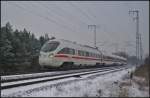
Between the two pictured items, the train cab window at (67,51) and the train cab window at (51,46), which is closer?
the train cab window at (51,46)

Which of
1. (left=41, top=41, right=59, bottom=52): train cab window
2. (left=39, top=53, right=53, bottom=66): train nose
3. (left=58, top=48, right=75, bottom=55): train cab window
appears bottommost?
(left=39, top=53, right=53, bottom=66): train nose

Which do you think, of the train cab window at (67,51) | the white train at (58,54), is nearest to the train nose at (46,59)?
the white train at (58,54)

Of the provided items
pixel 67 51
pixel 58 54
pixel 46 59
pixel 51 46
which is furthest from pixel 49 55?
pixel 67 51

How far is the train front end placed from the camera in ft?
74.4

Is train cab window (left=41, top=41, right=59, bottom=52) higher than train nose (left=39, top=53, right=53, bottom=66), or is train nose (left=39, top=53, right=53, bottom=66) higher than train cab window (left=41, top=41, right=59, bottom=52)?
train cab window (left=41, top=41, right=59, bottom=52)

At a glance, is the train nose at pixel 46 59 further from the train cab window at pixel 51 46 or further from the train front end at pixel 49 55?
the train cab window at pixel 51 46

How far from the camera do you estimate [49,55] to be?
22.9 m

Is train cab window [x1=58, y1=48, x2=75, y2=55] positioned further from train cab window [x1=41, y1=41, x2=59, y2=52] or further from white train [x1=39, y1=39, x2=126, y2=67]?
train cab window [x1=41, y1=41, x2=59, y2=52]

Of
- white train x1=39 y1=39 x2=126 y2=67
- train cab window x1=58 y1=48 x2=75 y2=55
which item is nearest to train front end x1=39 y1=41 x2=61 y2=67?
white train x1=39 y1=39 x2=126 y2=67

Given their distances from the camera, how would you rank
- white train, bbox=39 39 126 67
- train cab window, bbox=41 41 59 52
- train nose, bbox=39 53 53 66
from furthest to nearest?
train cab window, bbox=41 41 59 52 < white train, bbox=39 39 126 67 < train nose, bbox=39 53 53 66

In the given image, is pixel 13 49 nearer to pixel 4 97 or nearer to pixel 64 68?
pixel 64 68

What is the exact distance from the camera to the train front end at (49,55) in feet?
74.4

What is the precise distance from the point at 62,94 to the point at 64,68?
53.4ft

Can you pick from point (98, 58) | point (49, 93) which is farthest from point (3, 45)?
point (49, 93)
